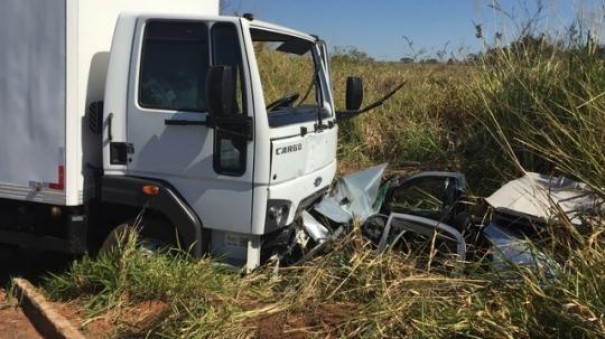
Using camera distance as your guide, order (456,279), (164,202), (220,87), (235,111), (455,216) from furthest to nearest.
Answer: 1. (455,216)
2. (164,202)
3. (235,111)
4. (220,87)
5. (456,279)

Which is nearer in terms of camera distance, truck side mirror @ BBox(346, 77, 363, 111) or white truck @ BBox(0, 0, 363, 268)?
white truck @ BBox(0, 0, 363, 268)

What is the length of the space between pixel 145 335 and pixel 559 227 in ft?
8.47

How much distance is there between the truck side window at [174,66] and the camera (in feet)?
15.8

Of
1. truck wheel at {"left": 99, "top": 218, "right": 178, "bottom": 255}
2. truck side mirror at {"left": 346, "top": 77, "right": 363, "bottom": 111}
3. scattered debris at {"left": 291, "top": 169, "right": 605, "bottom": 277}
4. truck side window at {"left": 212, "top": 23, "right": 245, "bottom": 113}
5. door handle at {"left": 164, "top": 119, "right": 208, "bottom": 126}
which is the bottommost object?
truck wheel at {"left": 99, "top": 218, "right": 178, "bottom": 255}

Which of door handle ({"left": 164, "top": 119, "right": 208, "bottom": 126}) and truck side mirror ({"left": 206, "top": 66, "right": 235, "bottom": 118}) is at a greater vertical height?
truck side mirror ({"left": 206, "top": 66, "right": 235, "bottom": 118})

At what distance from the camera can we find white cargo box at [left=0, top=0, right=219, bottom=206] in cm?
488

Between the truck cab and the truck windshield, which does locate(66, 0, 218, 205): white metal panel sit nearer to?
the truck cab

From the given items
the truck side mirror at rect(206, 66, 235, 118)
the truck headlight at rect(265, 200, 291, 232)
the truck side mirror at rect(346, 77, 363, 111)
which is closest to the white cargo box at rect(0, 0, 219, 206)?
the truck side mirror at rect(206, 66, 235, 118)

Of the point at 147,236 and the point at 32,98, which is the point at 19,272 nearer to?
the point at 147,236

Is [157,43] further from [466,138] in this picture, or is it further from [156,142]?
[466,138]

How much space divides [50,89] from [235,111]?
56.2 inches

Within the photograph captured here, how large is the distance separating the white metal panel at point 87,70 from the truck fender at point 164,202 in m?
0.25

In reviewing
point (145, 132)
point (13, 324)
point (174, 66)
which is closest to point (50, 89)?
point (145, 132)

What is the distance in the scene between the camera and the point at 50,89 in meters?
4.95
